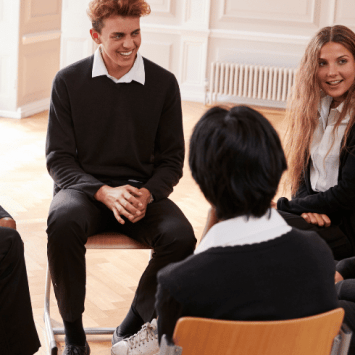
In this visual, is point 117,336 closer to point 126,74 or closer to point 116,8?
point 126,74

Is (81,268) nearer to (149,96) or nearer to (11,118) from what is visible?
(149,96)

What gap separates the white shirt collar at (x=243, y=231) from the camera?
117cm

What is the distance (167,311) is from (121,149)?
1.18 metres

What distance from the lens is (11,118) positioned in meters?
6.43

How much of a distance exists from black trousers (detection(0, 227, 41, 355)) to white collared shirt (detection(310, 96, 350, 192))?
1.14m

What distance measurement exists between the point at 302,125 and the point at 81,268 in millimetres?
1011

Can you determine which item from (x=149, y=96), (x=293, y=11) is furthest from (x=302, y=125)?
(x=293, y=11)

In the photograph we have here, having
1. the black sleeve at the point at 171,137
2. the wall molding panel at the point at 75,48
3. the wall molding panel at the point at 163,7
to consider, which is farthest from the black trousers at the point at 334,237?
the wall molding panel at the point at 75,48

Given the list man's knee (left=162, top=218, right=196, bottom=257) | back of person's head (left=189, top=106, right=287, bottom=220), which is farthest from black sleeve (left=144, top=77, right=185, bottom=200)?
back of person's head (left=189, top=106, right=287, bottom=220)

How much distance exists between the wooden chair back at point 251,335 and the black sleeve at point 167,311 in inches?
2.4

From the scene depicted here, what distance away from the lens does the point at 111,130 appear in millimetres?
2277

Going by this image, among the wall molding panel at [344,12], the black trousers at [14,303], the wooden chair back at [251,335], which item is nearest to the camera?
the wooden chair back at [251,335]

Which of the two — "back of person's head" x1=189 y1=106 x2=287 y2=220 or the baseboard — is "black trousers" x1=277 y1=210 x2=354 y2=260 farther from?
the baseboard

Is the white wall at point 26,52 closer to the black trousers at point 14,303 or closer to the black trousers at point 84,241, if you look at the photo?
the black trousers at point 84,241
